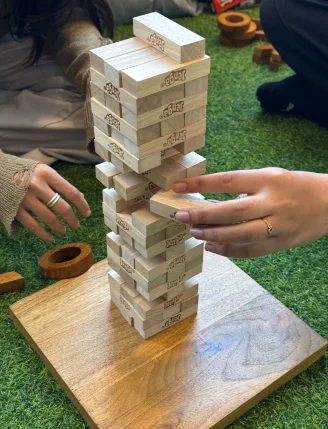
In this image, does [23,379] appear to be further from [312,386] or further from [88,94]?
[88,94]

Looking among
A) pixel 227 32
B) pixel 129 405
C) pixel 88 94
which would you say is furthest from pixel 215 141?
pixel 129 405

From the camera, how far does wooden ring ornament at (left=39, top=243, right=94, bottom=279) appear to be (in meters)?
1.20

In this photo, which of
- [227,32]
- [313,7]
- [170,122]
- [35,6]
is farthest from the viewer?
[227,32]

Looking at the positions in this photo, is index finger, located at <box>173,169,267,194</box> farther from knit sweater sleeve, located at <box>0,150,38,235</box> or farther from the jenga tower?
knit sweater sleeve, located at <box>0,150,38,235</box>

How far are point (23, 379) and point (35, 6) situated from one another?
2.83 feet

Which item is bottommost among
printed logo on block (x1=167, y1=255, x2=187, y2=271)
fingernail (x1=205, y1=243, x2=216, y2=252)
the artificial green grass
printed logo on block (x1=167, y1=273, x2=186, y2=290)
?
the artificial green grass

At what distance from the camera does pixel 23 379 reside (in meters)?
1.08

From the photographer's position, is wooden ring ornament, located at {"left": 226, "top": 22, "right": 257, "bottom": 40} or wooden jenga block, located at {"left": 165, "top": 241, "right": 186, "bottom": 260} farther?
wooden ring ornament, located at {"left": 226, "top": 22, "right": 257, "bottom": 40}

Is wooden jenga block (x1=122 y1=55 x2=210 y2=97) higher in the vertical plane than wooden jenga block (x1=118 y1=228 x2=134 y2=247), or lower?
higher

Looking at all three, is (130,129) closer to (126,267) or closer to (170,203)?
(170,203)

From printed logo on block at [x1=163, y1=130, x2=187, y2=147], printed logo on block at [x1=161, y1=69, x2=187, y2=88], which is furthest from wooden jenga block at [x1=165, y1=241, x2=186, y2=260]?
printed logo on block at [x1=161, y1=69, x2=187, y2=88]

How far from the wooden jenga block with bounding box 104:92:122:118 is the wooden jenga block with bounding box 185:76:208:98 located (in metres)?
0.10

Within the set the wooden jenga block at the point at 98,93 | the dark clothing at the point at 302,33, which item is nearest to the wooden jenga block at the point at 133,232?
the wooden jenga block at the point at 98,93

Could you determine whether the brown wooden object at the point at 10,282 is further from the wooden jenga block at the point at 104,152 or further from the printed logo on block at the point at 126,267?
the wooden jenga block at the point at 104,152
